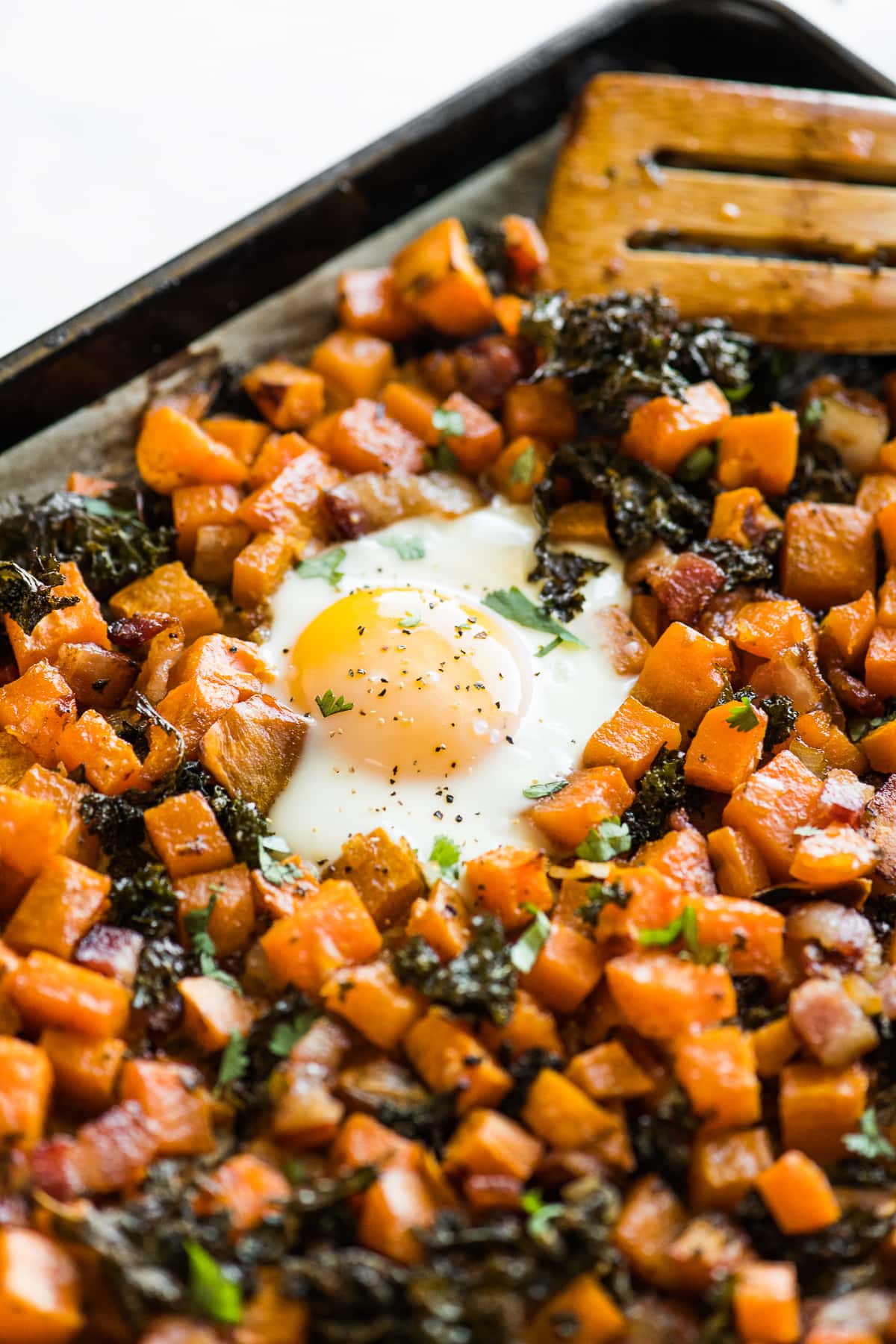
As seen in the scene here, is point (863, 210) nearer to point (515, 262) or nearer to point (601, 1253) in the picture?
point (515, 262)

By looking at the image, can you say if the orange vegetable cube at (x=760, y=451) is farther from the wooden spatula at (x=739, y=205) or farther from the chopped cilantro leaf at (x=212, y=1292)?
the chopped cilantro leaf at (x=212, y=1292)

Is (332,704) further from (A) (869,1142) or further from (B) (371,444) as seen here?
(A) (869,1142)

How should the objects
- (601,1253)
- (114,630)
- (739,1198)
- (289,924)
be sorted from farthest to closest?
(114,630)
(289,924)
(739,1198)
(601,1253)

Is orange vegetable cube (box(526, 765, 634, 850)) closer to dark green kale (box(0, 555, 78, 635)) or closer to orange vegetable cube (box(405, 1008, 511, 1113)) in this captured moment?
orange vegetable cube (box(405, 1008, 511, 1113))

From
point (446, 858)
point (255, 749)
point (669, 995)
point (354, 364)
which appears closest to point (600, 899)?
point (669, 995)

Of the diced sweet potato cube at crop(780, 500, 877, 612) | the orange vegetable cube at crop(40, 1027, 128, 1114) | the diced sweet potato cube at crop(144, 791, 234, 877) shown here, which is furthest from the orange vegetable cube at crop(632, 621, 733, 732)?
the orange vegetable cube at crop(40, 1027, 128, 1114)

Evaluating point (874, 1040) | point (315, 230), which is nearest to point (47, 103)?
point (315, 230)
